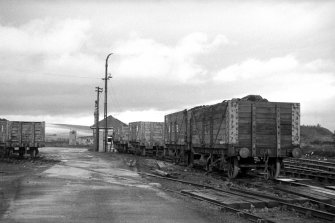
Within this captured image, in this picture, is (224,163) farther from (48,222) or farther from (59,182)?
(48,222)

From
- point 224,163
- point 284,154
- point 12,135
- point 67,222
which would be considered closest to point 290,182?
point 284,154

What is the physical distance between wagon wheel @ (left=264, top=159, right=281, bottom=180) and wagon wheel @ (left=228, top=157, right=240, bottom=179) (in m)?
1.18

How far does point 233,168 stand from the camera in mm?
16109

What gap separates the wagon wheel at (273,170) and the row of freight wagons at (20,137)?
64.1 feet

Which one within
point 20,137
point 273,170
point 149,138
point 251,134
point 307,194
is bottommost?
point 307,194

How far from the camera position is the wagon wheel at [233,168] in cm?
1578

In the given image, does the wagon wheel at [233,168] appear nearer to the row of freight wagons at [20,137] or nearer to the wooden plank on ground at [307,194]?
the wooden plank on ground at [307,194]

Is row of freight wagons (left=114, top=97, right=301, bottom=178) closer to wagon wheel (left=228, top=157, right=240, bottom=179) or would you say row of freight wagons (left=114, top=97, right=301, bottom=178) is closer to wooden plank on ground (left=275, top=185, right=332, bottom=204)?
Answer: wagon wheel (left=228, top=157, right=240, bottom=179)

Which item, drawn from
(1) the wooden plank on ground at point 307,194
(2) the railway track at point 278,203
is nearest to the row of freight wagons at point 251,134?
(1) the wooden plank on ground at point 307,194

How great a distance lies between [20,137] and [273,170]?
66.7 ft

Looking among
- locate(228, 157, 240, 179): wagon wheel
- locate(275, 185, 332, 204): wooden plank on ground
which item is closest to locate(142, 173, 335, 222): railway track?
locate(275, 185, 332, 204): wooden plank on ground

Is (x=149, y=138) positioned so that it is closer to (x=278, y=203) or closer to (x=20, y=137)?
(x=20, y=137)

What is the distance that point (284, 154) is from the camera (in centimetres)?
1584

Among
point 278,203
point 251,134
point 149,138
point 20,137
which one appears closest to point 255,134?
point 251,134
